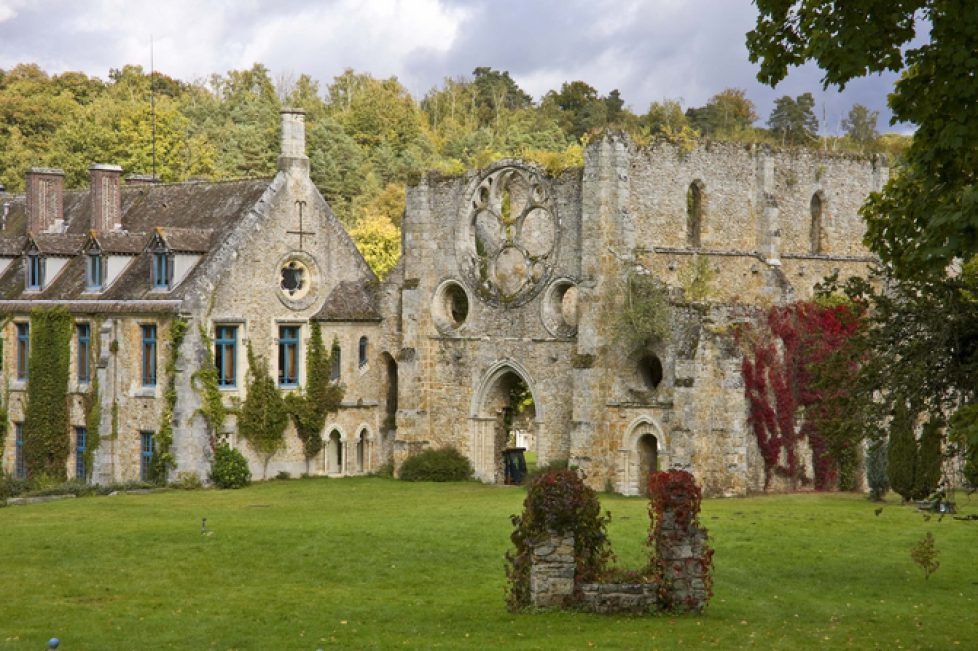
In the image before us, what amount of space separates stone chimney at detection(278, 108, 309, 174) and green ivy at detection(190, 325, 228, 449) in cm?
582

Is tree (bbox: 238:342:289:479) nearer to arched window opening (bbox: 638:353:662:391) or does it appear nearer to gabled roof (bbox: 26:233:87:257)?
gabled roof (bbox: 26:233:87:257)

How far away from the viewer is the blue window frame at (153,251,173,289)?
4205cm

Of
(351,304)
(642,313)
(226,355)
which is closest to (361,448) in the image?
(351,304)

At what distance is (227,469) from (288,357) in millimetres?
4119

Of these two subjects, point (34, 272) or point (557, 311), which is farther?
point (34, 272)

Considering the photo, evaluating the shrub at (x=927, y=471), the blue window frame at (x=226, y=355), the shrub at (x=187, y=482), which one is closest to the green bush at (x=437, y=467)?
the blue window frame at (x=226, y=355)

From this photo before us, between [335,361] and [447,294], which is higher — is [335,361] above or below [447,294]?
below

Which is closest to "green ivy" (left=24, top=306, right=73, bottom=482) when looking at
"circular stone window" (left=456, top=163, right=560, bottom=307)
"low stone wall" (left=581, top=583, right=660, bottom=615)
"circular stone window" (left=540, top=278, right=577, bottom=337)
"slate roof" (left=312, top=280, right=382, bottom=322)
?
"slate roof" (left=312, top=280, right=382, bottom=322)

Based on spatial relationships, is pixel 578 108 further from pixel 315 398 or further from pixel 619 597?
pixel 619 597

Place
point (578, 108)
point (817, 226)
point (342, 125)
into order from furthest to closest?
1. point (578, 108)
2. point (342, 125)
3. point (817, 226)

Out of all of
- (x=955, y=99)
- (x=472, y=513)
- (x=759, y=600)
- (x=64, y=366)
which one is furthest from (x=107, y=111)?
(x=955, y=99)

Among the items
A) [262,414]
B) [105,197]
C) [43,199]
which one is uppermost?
[43,199]

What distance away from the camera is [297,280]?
44.2 m

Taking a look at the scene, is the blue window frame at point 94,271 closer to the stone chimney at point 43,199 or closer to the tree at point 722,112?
the stone chimney at point 43,199
